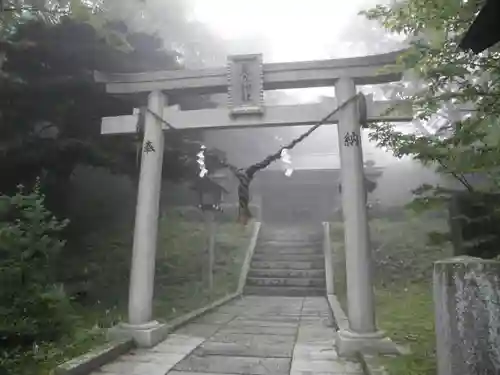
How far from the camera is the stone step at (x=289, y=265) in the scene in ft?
46.8

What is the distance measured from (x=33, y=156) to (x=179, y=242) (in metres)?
6.20

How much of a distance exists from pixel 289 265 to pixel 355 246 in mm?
8704

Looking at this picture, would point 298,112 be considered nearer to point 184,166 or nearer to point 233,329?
point 233,329

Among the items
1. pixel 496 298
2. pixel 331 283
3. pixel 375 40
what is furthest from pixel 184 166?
pixel 375 40

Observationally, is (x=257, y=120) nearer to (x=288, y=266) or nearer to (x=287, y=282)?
(x=287, y=282)

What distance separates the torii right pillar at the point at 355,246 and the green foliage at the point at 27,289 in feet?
12.0

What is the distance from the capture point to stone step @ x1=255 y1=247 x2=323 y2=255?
15.5 meters

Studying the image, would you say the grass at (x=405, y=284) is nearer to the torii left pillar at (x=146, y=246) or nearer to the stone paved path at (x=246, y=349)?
the stone paved path at (x=246, y=349)

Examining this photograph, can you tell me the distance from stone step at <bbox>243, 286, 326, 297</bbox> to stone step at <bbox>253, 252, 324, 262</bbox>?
188 centimetres

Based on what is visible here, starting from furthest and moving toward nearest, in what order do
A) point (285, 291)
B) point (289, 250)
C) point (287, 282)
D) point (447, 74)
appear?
point (289, 250) → point (287, 282) → point (285, 291) → point (447, 74)

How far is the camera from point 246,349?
6164mm

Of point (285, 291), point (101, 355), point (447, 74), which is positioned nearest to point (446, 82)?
point (447, 74)

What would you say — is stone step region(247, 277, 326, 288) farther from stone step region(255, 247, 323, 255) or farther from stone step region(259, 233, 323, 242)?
stone step region(259, 233, 323, 242)

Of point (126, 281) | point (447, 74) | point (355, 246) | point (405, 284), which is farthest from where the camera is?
point (405, 284)
